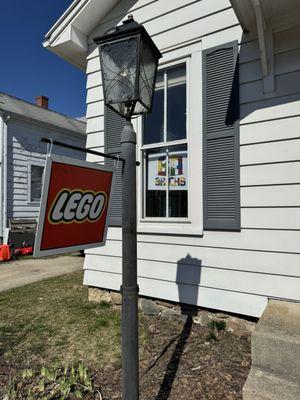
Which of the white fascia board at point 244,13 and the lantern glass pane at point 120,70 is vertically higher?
the white fascia board at point 244,13

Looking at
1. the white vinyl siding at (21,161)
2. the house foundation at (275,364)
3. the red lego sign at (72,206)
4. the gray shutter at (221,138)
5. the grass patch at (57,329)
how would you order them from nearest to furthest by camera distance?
1. the red lego sign at (72,206)
2. the house foundation at (275,364)
3. the grass patch at (57,329)
4. the gray shutter at (221,138)
5. the white vinyl siding at (21,161)

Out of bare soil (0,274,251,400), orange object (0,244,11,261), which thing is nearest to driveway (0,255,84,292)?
orange object (0,244,11,261)

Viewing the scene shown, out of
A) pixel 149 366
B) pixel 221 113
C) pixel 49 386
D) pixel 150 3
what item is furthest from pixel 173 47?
pixel 49 386

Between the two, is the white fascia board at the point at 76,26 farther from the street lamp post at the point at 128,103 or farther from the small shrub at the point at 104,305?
the small shrub at the point at 104,305

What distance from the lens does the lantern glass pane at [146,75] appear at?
1725mm

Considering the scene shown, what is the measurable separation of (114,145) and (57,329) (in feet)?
7.27

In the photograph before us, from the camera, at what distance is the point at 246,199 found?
122 inches

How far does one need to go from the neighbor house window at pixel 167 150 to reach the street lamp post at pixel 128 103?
180 cm

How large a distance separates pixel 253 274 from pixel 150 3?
3260mm

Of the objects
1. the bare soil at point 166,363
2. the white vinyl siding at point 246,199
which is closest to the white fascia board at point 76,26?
the white vinyl siding at point 246,199

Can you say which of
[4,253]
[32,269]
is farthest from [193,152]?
[4,253]

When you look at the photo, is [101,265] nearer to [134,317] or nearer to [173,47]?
[134,317]

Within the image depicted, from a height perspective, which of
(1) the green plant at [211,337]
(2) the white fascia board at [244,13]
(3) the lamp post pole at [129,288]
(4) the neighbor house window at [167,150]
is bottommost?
(1) the green plant at [211,337]

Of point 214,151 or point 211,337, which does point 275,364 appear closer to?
point 211,337
